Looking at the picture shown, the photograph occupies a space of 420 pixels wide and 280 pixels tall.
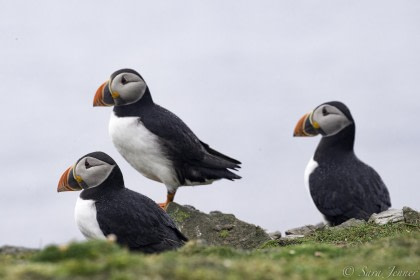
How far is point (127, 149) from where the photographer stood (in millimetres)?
14281

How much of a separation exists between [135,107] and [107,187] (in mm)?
3629

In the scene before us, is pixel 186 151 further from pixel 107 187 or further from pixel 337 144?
pixel 107 187

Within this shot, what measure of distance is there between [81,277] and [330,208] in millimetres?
9813

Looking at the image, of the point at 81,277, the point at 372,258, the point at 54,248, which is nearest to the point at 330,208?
the point at 372,258

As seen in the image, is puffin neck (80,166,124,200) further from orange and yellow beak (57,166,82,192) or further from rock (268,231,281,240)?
rock (268,231,281,240)

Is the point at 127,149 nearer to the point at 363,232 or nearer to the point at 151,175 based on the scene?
the point at 151,175

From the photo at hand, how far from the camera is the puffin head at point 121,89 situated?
579 inches

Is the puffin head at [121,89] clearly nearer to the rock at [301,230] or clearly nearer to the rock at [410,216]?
the rock at [301,230]

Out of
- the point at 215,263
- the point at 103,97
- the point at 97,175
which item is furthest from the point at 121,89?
the point at 215,263

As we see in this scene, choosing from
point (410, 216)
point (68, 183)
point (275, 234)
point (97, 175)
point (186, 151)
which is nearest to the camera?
point (97, 175)

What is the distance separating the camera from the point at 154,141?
1403 centimetres

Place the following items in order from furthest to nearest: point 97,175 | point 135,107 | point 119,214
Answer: point 135,107 → point 97,175 → point 119,214

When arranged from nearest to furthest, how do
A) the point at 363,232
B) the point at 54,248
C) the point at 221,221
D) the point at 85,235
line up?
the point at 54,248
the point at 85,235
the point at 363,232
the point at 221,221

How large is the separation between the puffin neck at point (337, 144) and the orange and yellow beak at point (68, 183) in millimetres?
5338
